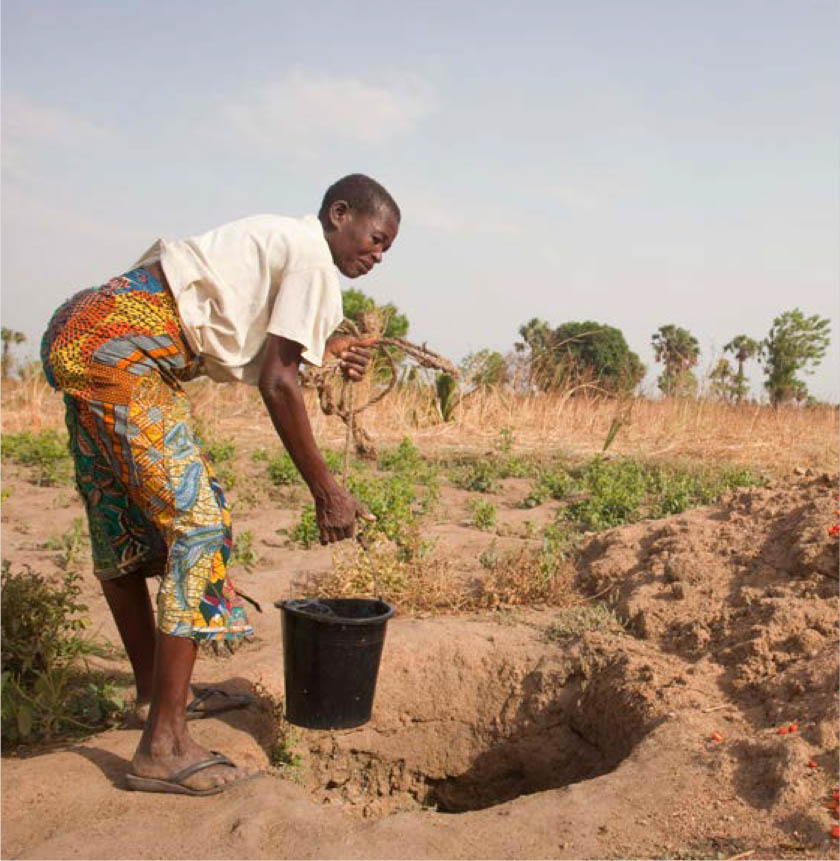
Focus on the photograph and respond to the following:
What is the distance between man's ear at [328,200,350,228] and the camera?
A: 2.82 meters

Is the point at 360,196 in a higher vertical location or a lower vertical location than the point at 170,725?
higher

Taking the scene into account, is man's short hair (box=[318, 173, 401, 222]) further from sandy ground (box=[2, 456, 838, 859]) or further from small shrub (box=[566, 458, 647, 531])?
small shrub (box=[566, 458, 647, 531])

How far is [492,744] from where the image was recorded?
3785 millimetres

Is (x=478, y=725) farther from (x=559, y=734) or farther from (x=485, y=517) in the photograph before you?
(x=485, y=517)

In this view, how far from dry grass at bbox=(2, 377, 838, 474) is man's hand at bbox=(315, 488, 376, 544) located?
19.5ft

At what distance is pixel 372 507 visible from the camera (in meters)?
5.37

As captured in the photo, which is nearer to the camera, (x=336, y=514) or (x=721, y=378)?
(x=336, y=514)

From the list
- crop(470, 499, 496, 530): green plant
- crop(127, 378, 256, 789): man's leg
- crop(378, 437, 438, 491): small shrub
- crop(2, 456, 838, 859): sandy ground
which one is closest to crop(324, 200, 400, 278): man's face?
crop(127, 378, 256, 789): man's leg

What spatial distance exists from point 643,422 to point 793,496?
5723 mm

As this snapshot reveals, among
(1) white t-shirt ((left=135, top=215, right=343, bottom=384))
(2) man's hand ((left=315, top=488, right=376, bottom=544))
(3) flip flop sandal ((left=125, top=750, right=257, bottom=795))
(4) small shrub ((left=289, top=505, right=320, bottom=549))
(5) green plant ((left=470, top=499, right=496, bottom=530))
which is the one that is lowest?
(3) flip flop sandal ((left=125, top=750, right=257, bottom=795))

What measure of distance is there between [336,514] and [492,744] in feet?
5.21

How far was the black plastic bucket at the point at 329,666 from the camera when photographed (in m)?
2.99

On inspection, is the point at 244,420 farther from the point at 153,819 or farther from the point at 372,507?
the point at 153,819

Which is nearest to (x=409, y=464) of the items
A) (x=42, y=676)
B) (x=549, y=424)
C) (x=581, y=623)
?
(x=549, y=424)
